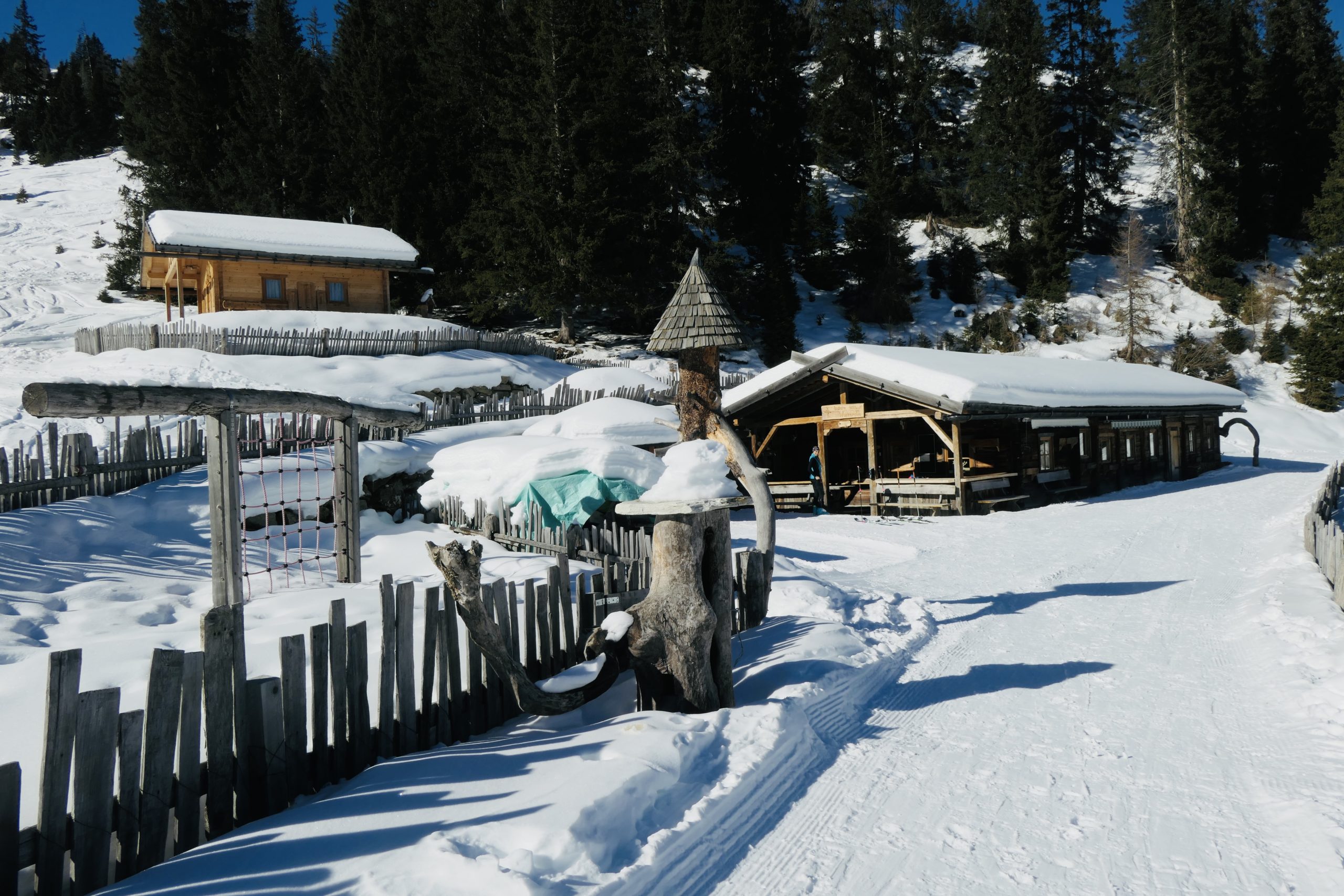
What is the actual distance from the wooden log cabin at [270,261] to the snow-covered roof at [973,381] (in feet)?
60.9

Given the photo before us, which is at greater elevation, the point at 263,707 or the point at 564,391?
the point at 564,391

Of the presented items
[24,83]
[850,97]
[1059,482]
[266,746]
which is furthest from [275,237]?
[24,83]

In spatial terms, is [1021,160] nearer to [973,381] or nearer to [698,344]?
[973,381]

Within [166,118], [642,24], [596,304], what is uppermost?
[642,24]

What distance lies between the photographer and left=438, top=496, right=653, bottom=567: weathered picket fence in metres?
10.9

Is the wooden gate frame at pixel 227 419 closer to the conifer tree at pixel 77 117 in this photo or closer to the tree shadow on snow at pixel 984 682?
the tree shadow on snow at pixel 984 682

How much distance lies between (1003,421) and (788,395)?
572cm

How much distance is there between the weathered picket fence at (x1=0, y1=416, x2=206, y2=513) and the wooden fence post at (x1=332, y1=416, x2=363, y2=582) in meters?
4.73

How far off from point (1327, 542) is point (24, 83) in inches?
4210

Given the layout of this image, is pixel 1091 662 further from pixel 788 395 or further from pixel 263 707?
pixel 788 395

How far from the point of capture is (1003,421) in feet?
74.5

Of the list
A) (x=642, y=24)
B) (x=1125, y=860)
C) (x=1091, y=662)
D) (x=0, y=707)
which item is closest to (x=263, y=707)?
(x=0, y=707)

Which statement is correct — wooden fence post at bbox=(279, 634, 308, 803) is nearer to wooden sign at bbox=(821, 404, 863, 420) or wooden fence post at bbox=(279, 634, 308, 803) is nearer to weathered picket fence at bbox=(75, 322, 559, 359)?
wooden sign at bbox=(821, 404, 863, 420)

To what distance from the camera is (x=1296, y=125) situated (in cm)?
5347
